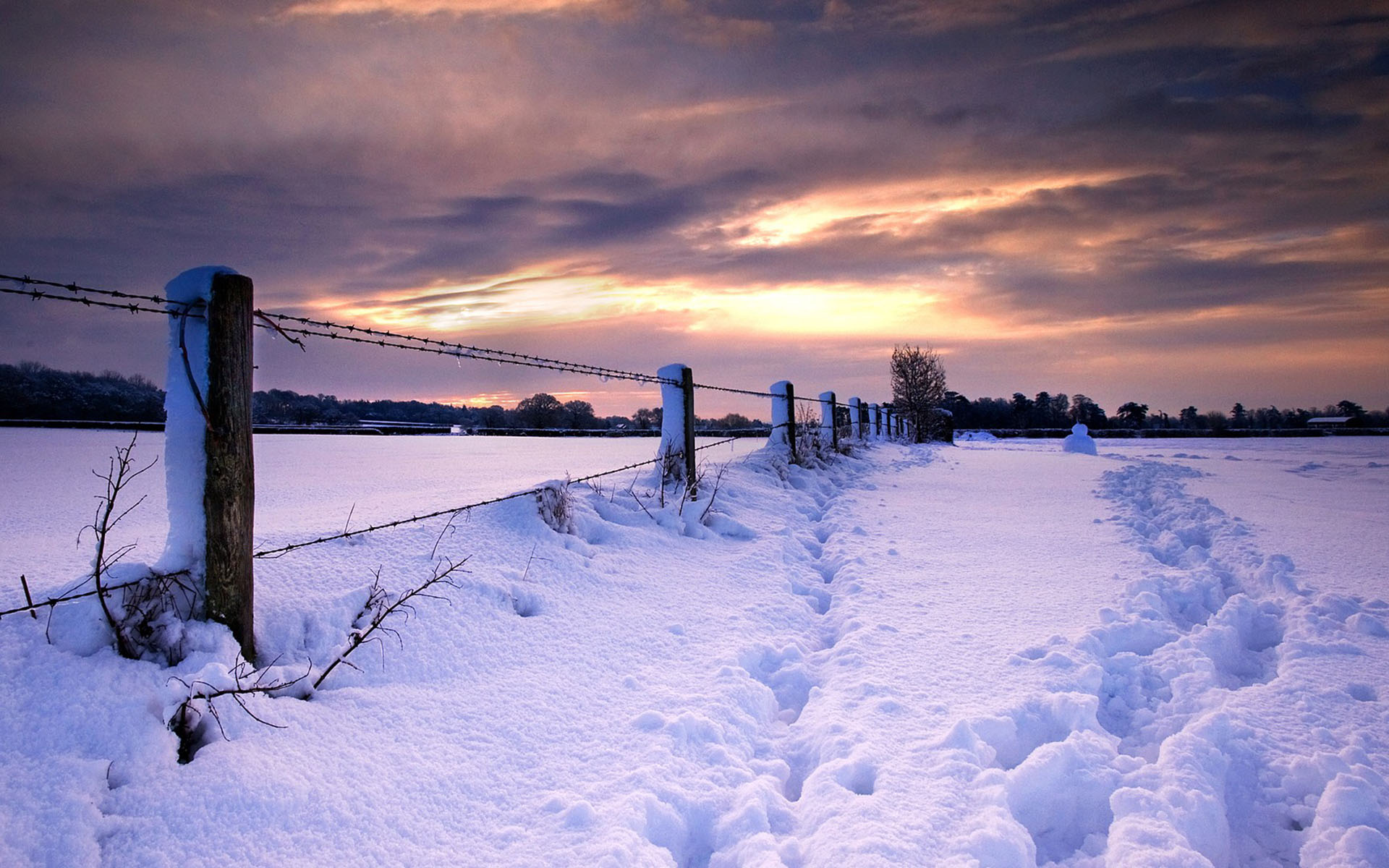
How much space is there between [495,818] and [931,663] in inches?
88.5

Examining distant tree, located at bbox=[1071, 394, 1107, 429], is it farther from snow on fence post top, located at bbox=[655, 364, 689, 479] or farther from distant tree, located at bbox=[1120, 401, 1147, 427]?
snow on fence post top, located at bbox=[655, 364, 689, 479]

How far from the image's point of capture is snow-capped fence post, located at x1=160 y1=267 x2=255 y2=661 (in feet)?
7.89

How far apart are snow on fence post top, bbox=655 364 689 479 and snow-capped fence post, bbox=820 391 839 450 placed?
7104mm

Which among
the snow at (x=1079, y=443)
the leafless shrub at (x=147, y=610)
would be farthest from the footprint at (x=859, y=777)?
the snow at (x=1079, y=443)

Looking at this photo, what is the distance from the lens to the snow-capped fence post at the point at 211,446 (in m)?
2.40

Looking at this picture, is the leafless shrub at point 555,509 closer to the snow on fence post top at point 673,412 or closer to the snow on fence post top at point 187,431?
the snow on fence post top at point 673,412

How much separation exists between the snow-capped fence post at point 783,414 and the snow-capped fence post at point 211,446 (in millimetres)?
8289

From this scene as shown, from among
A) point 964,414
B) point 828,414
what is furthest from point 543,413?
point 964,414

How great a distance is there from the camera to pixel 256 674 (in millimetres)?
2402

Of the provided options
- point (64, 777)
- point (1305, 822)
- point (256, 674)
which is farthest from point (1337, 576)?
point (64, 777)

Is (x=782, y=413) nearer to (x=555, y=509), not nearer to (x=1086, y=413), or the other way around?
(x=555, y=509)

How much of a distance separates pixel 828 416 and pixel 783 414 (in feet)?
12.0

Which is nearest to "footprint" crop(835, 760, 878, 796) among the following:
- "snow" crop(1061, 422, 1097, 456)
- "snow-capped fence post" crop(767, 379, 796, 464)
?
"snow-capped fence post" crop(767, 379, 796, 464)

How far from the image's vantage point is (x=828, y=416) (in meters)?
13.7
